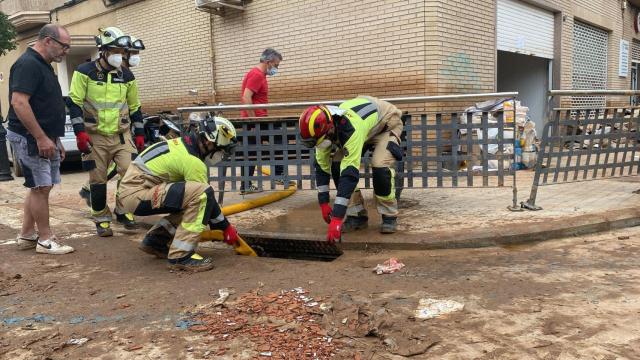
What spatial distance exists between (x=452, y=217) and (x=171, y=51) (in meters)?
9.10

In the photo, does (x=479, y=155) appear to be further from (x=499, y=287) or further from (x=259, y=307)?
(x=259, y=307)

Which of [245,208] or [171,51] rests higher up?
[171,51]

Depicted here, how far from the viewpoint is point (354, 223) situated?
4941 millimetres

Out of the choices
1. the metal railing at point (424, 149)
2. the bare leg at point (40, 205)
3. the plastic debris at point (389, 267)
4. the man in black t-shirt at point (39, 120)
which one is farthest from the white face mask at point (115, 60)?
the plastic debris at point (389, 267)

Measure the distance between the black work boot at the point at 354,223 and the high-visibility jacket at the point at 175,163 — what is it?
1551 millimetres

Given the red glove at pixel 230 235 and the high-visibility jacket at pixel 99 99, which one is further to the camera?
the high-visibility jacket at pixel 99 99

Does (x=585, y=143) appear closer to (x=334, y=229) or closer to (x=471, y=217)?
(x=471, y=217)

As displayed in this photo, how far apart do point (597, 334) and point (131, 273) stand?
3.33 metres

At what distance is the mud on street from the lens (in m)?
2.61

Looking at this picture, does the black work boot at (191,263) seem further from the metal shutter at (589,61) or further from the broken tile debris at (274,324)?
the metal shutter at (589,61)

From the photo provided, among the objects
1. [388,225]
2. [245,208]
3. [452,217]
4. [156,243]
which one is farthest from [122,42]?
[452,217]

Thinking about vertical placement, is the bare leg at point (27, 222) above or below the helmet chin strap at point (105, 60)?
below

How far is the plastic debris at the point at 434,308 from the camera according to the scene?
2.96 metres

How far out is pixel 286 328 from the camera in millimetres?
2818
